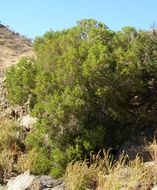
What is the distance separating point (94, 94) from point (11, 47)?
16.7m

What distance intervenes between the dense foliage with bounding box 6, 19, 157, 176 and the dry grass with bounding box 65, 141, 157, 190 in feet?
2.12

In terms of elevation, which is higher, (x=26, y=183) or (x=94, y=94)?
(x=94, y=94)

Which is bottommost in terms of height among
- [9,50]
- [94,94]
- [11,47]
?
[94,94]

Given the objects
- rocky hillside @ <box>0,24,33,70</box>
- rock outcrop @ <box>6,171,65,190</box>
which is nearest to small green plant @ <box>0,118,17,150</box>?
rock outcrop @ <box>6,171,65,190</box>

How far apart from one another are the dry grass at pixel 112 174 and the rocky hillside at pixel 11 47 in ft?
35.7

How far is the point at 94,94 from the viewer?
39.8ft

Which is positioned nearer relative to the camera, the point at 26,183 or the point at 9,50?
the point at 26,183

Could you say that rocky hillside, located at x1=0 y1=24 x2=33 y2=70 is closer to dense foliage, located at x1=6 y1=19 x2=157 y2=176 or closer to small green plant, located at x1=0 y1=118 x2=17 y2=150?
small green plant, located at x1=0 y1=118 x2=17 y2=150

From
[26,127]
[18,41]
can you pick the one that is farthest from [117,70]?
[18,41]

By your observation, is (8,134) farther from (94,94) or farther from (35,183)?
(35,183)

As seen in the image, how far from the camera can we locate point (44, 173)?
1212 centimetres

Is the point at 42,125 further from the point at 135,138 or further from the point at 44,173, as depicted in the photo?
the point at 135,138

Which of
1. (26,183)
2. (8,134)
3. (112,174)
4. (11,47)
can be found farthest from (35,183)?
(11,47)

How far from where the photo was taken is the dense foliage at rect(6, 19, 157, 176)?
1181cm
